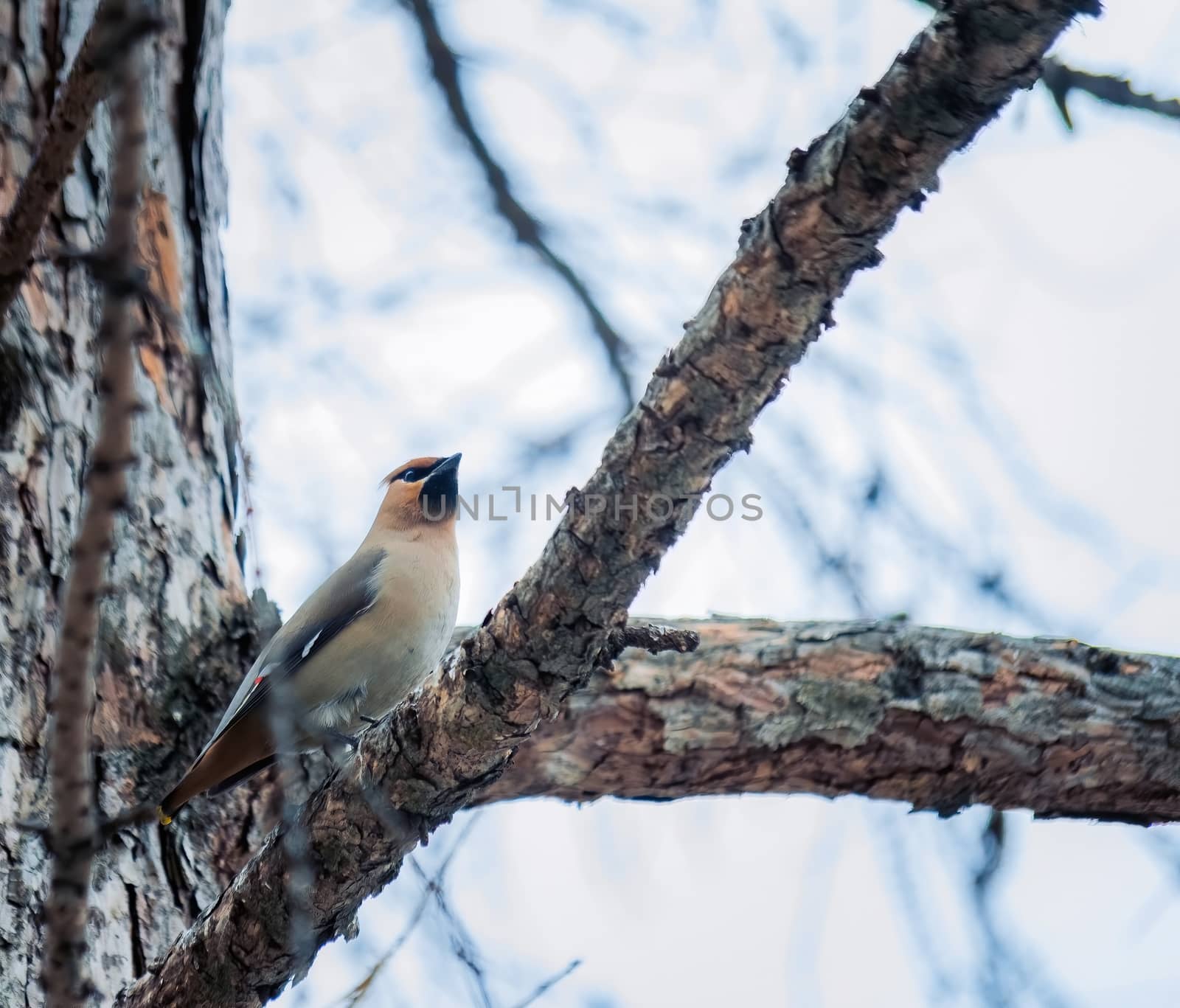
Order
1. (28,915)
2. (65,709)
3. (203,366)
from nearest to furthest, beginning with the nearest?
(65,709) → (203,366) → (28,915)

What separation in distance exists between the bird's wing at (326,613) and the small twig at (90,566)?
176cm

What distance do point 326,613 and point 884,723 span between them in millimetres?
1826

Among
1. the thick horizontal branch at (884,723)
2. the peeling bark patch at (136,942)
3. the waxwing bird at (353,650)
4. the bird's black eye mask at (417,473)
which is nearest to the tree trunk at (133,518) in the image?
the peeling bark patch at (136,942)

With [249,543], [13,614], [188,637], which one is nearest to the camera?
[13,614]

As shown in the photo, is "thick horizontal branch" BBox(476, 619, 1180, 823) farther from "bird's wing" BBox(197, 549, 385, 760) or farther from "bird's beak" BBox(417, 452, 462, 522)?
"bird's beak" BBox(417, 452, 462, 522)

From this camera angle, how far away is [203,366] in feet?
7.35

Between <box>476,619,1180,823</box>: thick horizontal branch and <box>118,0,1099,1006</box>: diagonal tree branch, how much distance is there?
3.64 ft

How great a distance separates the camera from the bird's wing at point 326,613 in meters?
3.81

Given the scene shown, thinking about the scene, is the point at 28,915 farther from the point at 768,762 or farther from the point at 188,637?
the point at 768,762

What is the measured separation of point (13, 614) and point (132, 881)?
68 cm

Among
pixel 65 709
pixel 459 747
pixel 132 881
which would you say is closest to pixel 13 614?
pixel 132 881

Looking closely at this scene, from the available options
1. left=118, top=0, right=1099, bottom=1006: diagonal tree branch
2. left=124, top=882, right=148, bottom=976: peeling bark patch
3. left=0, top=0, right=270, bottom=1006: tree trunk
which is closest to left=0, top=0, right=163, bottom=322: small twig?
left=0, top=0, right=270, bottom=1006: tree trunk

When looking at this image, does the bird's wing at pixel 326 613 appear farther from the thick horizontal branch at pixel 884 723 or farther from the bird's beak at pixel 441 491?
the thick horizontal branch at pixel 884 723

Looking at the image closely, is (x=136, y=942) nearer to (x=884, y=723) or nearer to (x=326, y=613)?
(x=326, y=613)
